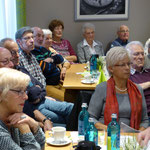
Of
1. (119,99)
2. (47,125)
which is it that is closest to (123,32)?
(47,125)

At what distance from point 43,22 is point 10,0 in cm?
200

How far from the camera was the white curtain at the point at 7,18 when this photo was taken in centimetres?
426

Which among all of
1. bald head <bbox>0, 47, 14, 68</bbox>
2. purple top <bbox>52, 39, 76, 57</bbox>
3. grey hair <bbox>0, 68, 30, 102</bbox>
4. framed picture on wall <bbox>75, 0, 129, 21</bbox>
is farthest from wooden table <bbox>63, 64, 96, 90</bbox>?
framed picture on wall <bbox>75, 0, 129, 21</bbox>

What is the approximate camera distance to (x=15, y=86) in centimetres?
167

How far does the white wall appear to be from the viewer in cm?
667

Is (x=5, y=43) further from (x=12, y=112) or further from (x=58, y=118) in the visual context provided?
(x=12, y=112)

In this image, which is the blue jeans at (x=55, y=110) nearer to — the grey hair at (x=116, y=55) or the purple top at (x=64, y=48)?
the grey hair at (x=116, y=55)

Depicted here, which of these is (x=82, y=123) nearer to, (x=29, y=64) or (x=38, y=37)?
(x=29, y=64)

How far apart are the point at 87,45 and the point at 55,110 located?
3.23 m

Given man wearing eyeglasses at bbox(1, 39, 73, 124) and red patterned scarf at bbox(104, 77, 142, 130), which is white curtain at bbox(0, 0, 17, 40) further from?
red patterned scarf at bbox(104, 77, 142, 130)

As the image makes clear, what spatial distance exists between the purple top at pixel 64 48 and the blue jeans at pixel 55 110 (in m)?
2.80

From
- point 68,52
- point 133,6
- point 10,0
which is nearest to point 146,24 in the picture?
point 133,6

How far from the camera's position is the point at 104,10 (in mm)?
6750

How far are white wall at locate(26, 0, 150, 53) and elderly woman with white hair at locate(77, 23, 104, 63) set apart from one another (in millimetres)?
370
